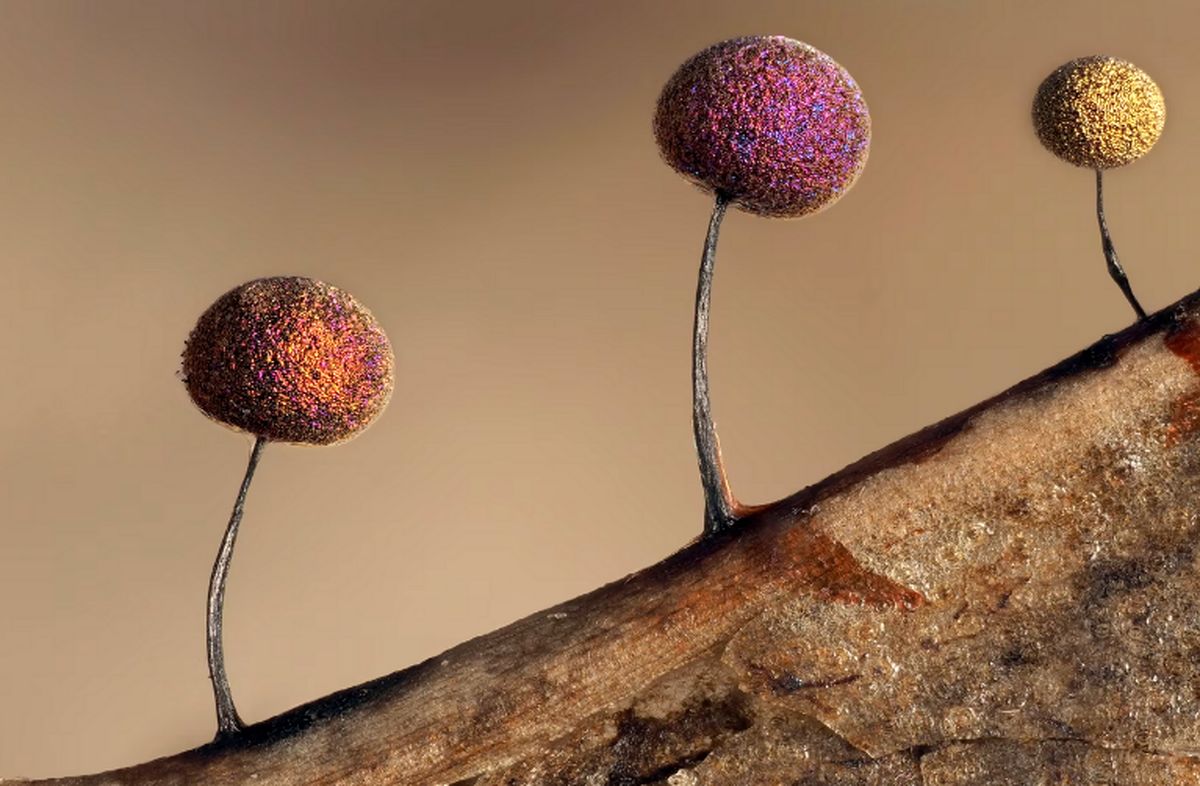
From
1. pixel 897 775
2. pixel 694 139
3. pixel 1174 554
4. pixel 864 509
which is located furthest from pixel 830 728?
pixel 694 139

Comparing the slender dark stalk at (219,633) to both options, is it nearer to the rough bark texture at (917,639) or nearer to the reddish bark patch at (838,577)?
the rough bark texture at (917,639)

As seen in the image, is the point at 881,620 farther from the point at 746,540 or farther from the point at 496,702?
the point at 496,702

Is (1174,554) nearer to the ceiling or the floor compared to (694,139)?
nearer to the floor

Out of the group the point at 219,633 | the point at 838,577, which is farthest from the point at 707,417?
the point at 219,633

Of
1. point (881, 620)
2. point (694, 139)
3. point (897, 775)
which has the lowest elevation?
point (897, 775)

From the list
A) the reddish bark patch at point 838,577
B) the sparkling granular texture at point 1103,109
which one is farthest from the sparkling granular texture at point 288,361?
the sparkling granular texture at point 1103,109

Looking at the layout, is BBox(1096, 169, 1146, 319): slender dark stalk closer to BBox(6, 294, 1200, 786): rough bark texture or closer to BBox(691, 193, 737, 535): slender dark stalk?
BBox(6, 294, 1200, 786): rough bark texture
